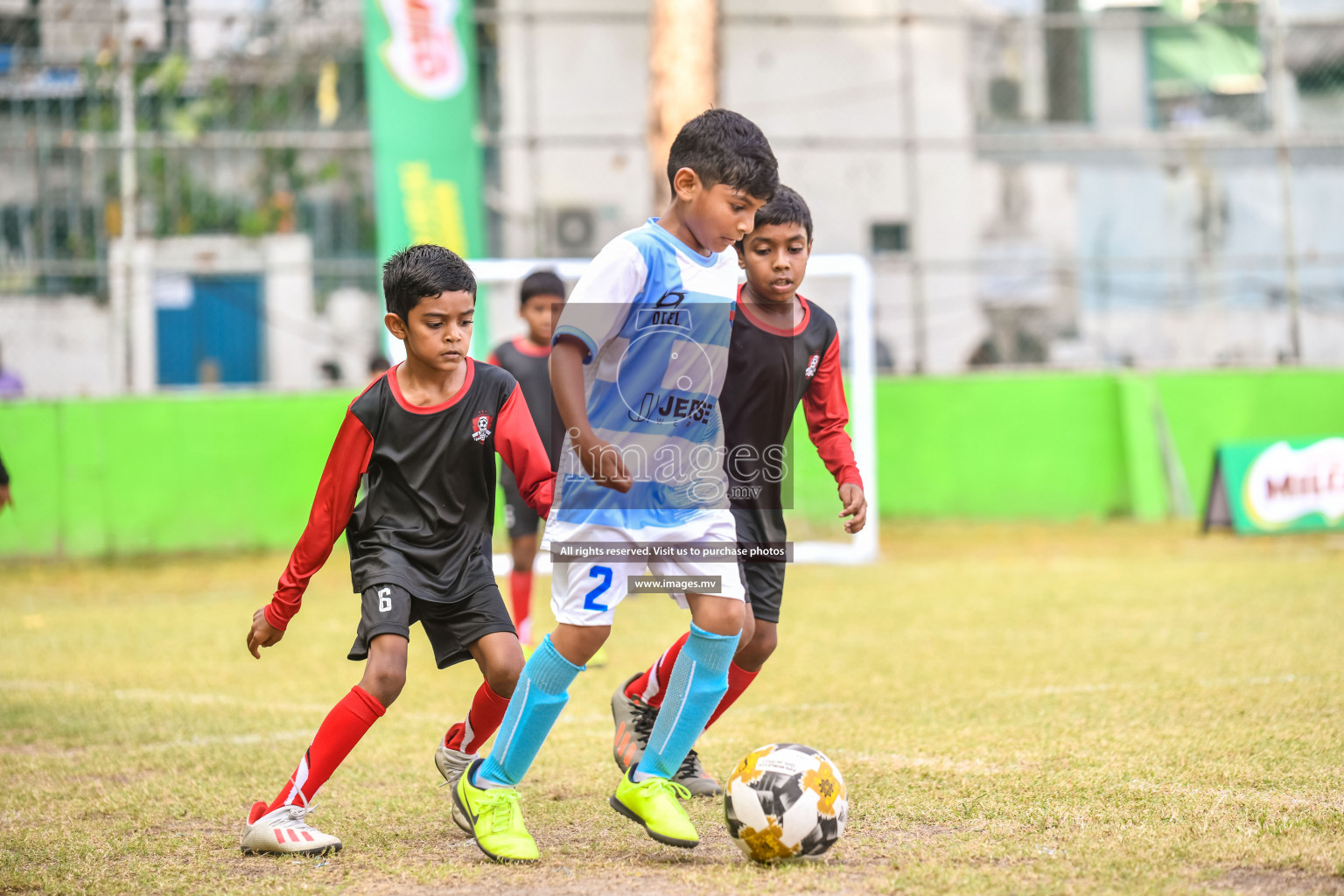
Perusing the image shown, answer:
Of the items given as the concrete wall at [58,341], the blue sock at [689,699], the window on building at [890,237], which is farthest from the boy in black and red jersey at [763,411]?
the window on building at [890,237]

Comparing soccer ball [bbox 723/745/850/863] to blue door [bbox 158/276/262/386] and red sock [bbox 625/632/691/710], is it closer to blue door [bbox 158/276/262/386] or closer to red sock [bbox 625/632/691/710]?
red sock [bbox 625/632/691/710]

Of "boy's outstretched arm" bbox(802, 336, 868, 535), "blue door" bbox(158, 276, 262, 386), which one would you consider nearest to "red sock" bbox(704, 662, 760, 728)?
"boy's outstretched arm" bbox(802, 336, 868, 535)

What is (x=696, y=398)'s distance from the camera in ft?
12.1

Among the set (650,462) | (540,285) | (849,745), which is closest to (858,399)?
(540,285)

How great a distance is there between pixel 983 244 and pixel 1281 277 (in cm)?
350

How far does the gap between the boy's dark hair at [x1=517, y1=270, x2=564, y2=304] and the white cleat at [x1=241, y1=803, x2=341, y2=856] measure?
4183 mm

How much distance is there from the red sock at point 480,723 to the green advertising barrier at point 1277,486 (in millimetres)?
9370

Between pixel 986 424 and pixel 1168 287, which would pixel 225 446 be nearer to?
pixel 986 424

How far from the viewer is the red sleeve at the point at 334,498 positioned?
12.2 ft

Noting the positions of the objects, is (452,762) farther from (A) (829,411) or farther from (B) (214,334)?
(B) (214,334)

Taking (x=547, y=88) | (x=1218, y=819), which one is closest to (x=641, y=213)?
(x=547, y=88)

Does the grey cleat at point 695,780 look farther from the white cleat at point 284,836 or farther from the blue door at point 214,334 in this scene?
the blue door at point 214,334

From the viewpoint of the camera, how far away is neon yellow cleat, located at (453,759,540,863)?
138 inches

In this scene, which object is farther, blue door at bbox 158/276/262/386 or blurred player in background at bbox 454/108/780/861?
blue door at bbox 158/276/262/386
